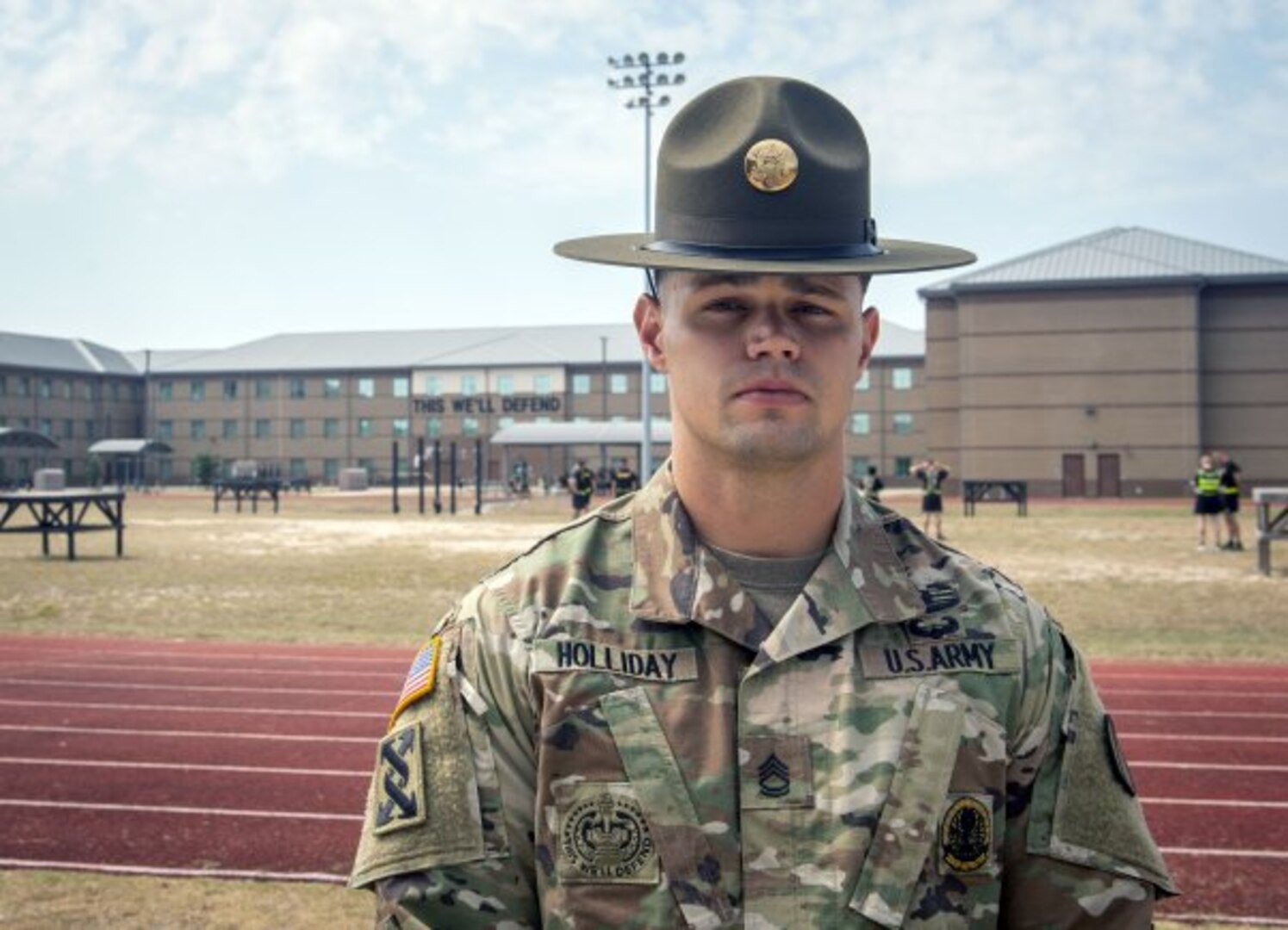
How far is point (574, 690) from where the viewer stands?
1.96 metres

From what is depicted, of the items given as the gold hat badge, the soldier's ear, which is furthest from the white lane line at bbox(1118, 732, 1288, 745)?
the gold hat badge

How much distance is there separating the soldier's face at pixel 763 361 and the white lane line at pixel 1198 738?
695cm

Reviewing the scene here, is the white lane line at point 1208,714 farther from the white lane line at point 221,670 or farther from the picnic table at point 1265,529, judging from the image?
the picnic table at point 1265,529

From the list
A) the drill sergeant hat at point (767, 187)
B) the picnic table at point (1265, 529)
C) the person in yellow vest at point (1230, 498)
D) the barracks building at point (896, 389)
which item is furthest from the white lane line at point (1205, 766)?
the barracks building at point (896, 389)

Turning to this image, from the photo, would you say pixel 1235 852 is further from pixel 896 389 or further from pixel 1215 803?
pixel 896 389

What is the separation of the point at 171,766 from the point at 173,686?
2.67 meters

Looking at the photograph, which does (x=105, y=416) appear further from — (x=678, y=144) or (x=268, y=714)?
(x=678, y=144)

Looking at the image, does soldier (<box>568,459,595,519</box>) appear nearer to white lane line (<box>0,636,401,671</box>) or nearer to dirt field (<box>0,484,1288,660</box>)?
dirt field (<box>0,484,1288,660</box>)

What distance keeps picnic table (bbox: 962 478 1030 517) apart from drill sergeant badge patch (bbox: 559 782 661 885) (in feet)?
118

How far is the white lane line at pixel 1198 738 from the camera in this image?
8.17 m

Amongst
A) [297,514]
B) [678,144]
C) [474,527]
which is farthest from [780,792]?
[297,514]

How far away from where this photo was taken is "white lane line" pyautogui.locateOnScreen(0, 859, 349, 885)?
5645 millimetres

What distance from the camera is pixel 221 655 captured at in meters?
11.7

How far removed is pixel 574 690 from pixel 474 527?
29692 mm
